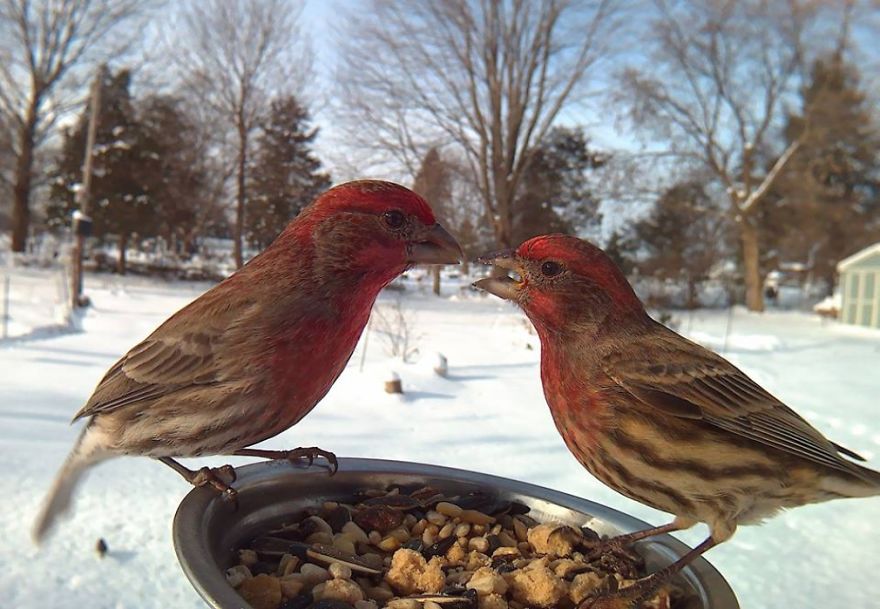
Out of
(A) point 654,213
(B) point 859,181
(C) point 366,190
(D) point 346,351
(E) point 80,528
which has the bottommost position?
(E) point 80,528

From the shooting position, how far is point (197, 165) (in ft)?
80.0

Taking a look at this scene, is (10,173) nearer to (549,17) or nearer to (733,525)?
(549,17)

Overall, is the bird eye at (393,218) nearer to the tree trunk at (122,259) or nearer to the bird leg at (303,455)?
the bird leg at (303,455)

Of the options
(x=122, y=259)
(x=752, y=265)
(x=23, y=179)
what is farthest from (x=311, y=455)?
(x=23, y=179)

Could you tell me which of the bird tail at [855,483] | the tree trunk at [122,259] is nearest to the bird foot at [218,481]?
the bird tail at [855,483]

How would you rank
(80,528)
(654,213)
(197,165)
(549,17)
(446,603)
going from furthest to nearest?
1. (197,165)
2. (654,213)
3. (549,17)
4. (80,528)
5. (446,603)

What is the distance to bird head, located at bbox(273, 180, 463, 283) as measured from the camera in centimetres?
122

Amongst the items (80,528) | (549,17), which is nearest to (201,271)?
(549,17)

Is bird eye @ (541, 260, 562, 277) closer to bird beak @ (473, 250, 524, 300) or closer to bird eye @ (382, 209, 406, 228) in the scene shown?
bird beak @ (473, 250, 524, 300)

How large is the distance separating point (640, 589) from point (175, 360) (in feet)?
3.25

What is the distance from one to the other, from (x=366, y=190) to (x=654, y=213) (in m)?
22.7

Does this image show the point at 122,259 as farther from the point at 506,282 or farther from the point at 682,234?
the point at 506,282


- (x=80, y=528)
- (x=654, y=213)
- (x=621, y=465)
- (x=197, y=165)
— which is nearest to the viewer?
(x=621, y=465)

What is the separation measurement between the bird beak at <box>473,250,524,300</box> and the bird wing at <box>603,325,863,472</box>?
9.2 inches
